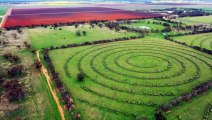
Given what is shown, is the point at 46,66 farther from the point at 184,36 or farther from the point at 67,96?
A: the point at 184,36

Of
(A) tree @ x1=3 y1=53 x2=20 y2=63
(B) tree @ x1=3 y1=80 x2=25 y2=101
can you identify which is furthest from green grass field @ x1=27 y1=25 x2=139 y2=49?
(B) tree @ x1=3 y1=80 x2=25 y2=101

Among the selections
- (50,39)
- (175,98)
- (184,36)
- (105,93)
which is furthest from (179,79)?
(50,39)

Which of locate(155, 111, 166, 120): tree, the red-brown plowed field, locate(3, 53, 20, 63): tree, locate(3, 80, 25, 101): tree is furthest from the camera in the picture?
the red-brown plowed field

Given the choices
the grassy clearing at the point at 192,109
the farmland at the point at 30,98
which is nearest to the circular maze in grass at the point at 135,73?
the grassy clearing at the point at 192,109

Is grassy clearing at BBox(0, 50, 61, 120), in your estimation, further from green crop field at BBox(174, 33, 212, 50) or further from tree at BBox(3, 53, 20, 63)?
green crop field at BBox(174, 33, 212, 50)

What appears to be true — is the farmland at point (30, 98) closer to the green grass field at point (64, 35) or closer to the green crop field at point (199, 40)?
Result: the green grass field at point (64, 35)

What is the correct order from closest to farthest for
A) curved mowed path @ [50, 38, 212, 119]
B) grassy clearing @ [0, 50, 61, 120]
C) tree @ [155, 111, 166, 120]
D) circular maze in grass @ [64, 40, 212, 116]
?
tree @ [155, 111, 166, 120] → grassy clearing @ [0, 50, 61, 120] → curved mowed path @ [50, 38, 212, 119] → circular maze in grass @ [64, 40, 212, 116]
